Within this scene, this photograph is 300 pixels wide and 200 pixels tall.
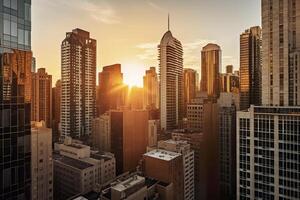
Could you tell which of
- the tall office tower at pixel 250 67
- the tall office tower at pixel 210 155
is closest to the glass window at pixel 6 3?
the tall office tower at pixel 210 155

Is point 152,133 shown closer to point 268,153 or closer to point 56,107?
point 268,153

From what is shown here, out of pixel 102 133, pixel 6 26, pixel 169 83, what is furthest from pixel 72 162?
pixel 169 83

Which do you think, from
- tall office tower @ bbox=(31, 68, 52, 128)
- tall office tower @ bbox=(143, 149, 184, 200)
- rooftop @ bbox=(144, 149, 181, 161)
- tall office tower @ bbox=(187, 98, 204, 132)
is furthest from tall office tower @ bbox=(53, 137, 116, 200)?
tall office tower @ bbox=(31, 68, 52, 128)

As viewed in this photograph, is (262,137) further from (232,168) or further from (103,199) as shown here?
(232,168)

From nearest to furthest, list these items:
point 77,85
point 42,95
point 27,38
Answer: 1. point 27,38
2. point 77,85
3. point 42,95

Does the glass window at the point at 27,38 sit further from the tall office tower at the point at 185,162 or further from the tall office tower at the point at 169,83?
the tall office tower at the point at 169,83

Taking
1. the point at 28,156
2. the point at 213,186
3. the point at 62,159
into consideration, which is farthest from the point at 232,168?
the point at 28,156
